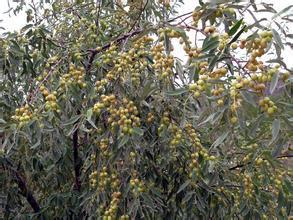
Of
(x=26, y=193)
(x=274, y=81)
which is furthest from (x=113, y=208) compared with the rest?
(x=26, y=193)

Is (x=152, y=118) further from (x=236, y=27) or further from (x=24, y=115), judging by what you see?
(x=236, y=27)

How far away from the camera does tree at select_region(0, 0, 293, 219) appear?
1.22 m

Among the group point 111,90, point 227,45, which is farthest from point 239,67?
point 111,90

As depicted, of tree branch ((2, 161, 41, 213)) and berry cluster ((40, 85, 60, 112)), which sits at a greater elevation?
berry cluster ((40, 85, 60, 112))

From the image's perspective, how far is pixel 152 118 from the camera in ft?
5.90

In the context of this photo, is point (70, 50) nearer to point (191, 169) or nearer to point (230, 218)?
point (191, 169)

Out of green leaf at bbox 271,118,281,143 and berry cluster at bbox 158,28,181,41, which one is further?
berry cluster at bbox 158,28,181,41

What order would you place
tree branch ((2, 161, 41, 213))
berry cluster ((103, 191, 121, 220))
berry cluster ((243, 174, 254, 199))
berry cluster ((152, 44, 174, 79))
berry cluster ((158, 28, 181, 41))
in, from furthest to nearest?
1. tree branch ((2, 161, 41, 213))
2. berry cluster ((243, 174, 254, 199))
3. berry cluster ((103, 191, 121, 220))
4. berry cluster ((152, 44, 174, 79))
5. berry cluster ((158, 28, 181, 41))

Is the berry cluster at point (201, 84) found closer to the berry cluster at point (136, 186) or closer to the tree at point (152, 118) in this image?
the tree at point (152, 118)

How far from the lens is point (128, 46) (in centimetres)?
179

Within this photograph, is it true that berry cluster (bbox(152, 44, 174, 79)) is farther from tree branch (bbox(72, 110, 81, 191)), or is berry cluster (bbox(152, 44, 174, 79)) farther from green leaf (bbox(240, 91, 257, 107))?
tree branch (bbox(72, 110, 81, 191))

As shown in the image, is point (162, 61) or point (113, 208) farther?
point (113, 208)

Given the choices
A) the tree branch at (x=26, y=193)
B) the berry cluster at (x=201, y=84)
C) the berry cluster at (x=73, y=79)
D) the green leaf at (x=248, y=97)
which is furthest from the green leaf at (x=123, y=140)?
the tree branch at (x=26, y=193)

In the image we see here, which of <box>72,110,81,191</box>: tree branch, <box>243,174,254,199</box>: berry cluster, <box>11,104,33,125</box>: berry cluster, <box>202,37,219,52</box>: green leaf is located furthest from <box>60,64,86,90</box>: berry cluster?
<box>243,174,254,199</box>: berry cluster
